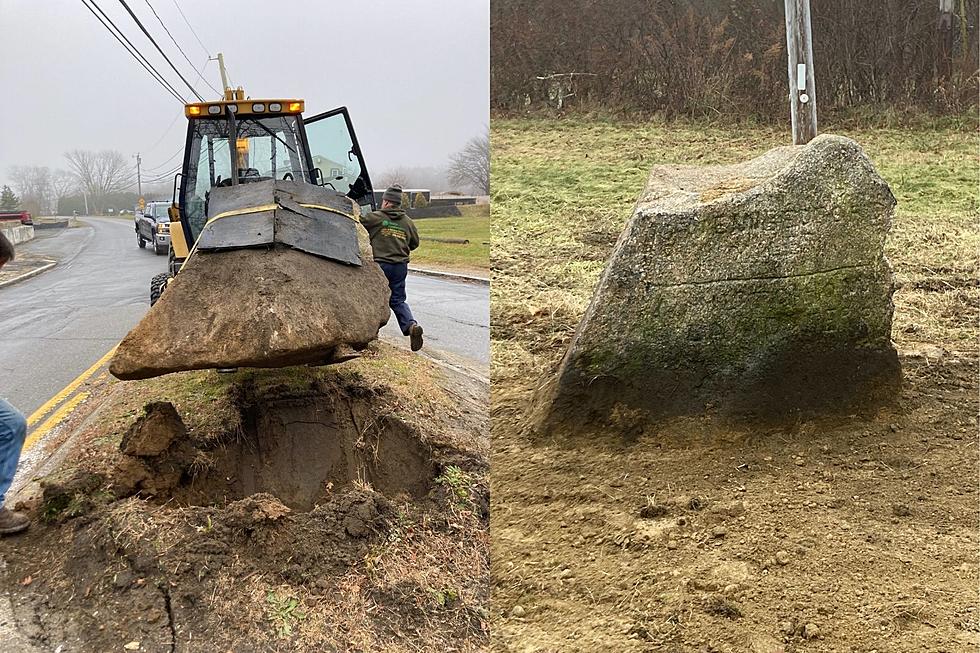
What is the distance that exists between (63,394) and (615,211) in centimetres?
600

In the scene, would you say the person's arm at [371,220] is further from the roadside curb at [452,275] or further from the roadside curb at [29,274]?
the roadside curb at [29,274]

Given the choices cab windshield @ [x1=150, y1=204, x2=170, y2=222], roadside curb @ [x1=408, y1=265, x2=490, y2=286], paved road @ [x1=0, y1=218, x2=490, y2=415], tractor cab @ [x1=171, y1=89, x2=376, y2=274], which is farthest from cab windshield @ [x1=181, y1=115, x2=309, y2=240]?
cab windshield @ [x1=150, y1=204, x2=170, y2=222]

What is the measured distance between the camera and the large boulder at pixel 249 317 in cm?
328

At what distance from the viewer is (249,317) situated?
3311 millimetres

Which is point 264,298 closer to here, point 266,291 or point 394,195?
point 266,291

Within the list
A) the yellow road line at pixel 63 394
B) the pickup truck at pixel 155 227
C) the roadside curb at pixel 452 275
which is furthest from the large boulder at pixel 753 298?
the pickup truck at pixel 155 227

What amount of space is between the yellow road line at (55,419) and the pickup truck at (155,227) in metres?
11.7

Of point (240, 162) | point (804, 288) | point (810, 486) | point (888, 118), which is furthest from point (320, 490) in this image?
point (888, 118)

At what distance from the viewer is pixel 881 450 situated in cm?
384

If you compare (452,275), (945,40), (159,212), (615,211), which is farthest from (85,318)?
(945,40)

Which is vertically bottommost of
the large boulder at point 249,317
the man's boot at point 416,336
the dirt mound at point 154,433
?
the dirt mound at point 154,433

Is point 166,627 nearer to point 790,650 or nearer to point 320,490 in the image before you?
point 320,490

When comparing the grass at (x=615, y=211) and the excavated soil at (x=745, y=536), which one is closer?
the excavated soil at (x=745, y=536)

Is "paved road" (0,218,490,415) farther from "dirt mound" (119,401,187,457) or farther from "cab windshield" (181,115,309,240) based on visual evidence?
"dirt mound" (119,401,187,457)
